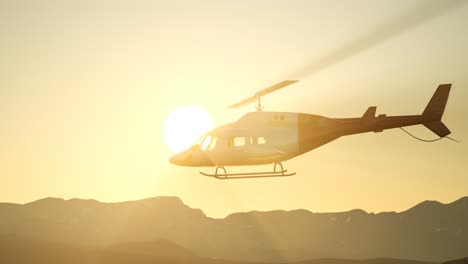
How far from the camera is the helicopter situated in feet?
165

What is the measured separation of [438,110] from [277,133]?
48.2ft

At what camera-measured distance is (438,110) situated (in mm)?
53656

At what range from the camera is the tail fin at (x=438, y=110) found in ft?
173

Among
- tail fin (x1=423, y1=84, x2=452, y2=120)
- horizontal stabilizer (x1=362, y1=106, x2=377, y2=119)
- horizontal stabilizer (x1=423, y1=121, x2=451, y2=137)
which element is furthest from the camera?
tail fin (x1=423, y1=84, x2=452, y2=120)

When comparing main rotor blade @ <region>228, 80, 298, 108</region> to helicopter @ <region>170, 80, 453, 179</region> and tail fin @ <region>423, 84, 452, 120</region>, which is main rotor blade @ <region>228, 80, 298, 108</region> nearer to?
helicopter @ <region>170, 80, 453, 179</region>

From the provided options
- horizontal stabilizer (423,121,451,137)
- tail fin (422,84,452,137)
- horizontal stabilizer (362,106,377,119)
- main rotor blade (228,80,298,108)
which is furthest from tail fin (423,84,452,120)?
main rotor blade (228,80,298,108)

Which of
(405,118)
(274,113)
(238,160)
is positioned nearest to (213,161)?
(238,160)

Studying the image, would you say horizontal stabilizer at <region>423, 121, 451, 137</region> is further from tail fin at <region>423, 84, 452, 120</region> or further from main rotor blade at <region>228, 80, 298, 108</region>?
main rotor blade at <region>228, 80, 298, 108</region>

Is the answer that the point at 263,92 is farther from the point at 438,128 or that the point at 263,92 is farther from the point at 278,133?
the point at 438,128

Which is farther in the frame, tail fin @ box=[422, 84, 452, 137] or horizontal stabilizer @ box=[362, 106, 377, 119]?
tail fin @ box=[422, 84, 452, 137]

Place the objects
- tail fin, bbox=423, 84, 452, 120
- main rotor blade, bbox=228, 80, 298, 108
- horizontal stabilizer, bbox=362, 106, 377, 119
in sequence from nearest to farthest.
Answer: main rotor blade, bbox=228, 80, 298, 108 < horizontal stabilizer, bbox=362, 106, 377, 119 < tail fin, bbox=423, 84, 452, 120

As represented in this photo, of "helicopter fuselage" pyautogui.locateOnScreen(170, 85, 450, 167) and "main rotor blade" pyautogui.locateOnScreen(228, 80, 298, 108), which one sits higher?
"main rotor blade" pyautogui.locateOnScreen(228, 80, 298, 108)

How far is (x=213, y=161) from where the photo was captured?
2018 inches

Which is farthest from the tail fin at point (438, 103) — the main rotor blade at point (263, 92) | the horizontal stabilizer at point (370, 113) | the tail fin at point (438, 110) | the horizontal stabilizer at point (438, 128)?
the main rotor blade at point (263, 92)
